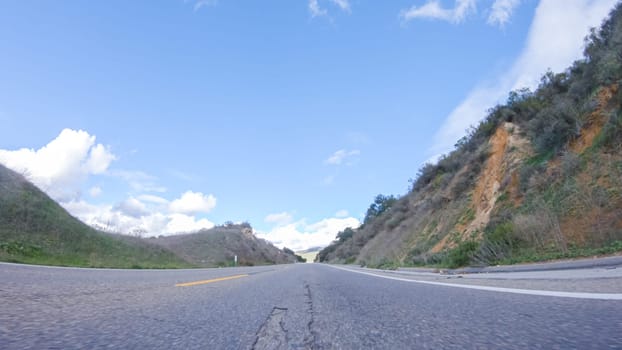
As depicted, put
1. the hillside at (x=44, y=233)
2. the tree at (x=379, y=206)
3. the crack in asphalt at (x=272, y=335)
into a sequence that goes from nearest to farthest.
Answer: the crack in asphalt at (x=272, y=335) → the hillside at (x=44, y=233) → the tree at (x=379, y=206)

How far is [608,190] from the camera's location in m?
11.8

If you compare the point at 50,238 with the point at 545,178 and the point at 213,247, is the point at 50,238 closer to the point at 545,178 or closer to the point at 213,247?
the point at 545,178

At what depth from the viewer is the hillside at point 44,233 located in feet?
57.7

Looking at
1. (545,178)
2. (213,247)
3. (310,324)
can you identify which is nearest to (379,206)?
(213,247)

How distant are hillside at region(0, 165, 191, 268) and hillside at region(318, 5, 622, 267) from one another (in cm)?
1737

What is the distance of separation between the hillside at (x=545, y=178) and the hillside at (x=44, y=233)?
17374 mm

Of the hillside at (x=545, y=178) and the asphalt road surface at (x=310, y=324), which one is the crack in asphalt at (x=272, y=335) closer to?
the asphalt road surface at (x=310, y=324)

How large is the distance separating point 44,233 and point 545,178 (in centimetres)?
2595

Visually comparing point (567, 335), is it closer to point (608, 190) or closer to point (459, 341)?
point (459, 341)

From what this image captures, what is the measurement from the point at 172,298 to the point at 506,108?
24.6m

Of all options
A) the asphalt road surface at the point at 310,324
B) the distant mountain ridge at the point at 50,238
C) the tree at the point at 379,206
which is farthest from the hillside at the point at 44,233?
the tree at the point at 379,206

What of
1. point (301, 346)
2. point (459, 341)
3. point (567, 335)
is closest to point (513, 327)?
point (567, 335)

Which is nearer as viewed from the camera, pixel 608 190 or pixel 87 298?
pixel 87 298

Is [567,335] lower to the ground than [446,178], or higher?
lower
